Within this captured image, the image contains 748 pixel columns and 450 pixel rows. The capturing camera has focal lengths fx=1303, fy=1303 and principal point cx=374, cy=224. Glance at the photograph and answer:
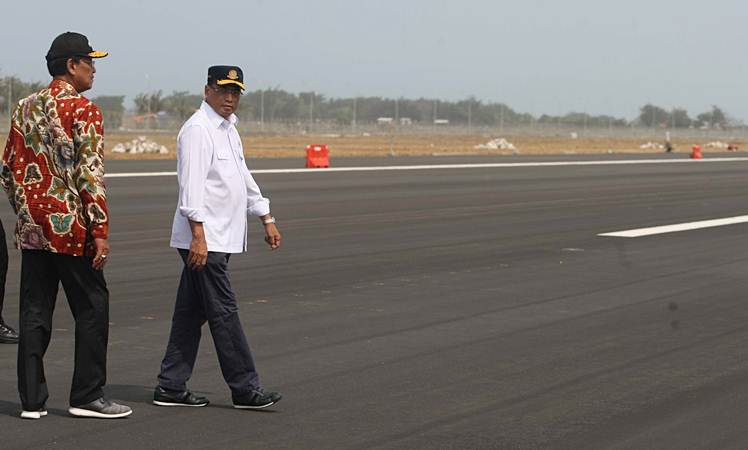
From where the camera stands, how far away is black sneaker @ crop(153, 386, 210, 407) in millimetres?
6891

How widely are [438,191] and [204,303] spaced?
66.7 feet

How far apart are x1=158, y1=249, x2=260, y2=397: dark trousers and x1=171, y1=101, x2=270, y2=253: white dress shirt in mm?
114

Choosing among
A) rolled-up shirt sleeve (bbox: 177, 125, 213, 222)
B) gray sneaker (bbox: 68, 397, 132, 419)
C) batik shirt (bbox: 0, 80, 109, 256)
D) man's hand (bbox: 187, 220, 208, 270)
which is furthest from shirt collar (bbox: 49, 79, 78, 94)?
gray sneaker (bbox: 68, 397, 132, 419)

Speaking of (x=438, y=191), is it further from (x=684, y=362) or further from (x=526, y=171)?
(x=684, y=362)

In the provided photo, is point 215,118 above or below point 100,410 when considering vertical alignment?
above

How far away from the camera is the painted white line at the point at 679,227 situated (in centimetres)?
1785

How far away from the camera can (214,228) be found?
6.73 meters

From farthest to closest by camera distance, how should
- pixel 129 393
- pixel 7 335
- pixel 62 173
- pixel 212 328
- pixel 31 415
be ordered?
pixel 7 335, pixel 129 393, pixel 212 328, pixel 31 415, pixel 62 173

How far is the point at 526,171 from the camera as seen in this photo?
37.3m

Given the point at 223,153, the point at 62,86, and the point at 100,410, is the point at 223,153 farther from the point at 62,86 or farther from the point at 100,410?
the point at 100,410

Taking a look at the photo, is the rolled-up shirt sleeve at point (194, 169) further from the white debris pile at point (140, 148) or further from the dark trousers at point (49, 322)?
the white debris pile at point (140, 148)

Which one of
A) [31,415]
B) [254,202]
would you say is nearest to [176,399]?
[31,415]

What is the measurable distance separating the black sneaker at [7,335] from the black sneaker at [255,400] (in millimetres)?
2574

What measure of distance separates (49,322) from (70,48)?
1.38 m
